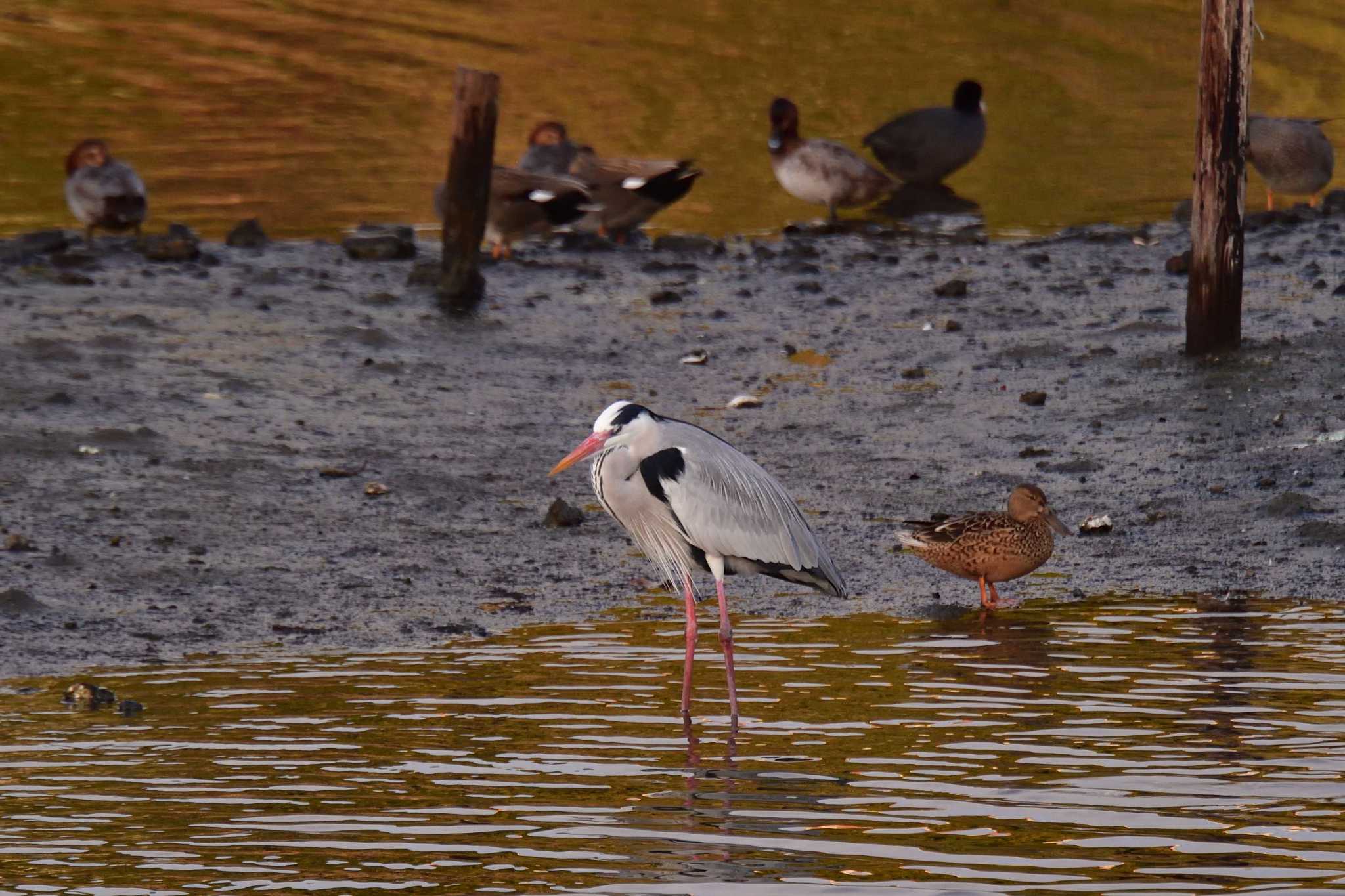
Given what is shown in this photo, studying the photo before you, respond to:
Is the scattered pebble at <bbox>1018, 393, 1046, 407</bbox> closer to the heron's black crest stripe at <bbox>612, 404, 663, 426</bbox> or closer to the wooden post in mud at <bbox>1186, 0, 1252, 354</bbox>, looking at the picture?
the wooden post in mud at <bbox>1186, 0, 1252, 354</bbox>

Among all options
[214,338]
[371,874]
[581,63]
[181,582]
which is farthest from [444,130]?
[371,874]

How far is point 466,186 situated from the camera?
16.5 m

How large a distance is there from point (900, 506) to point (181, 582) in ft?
13.5

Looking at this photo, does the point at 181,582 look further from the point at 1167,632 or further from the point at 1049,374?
the point at 1049,374

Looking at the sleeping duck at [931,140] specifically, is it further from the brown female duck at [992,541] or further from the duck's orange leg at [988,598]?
the duck's orange leg at [988,598]

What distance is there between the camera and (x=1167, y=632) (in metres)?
8.74

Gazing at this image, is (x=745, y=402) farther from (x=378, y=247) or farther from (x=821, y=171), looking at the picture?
(x=821, y=171)

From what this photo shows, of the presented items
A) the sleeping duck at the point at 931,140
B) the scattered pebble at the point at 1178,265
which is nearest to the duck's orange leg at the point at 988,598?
the scattered pebble at the point at 1178,265

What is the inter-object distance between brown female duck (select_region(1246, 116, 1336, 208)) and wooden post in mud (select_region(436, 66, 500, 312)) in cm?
782

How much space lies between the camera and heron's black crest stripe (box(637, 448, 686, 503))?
8531 mm

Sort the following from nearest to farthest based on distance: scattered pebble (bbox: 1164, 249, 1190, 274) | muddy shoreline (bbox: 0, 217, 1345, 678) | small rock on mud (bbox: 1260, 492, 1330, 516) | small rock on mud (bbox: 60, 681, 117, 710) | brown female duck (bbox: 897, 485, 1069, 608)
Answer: small rock on mud (bbox: 60, 681, 117, 710) < brown female duck (bbox: 897, 485, 1069, 608) < muddy shoreline (bbox: 0, 217, 1345, 678) < small rock on mud (bbox: 1260, 492, 1330, 516) < scattered pebble (bbox: 1164, 249, 1190, 274)

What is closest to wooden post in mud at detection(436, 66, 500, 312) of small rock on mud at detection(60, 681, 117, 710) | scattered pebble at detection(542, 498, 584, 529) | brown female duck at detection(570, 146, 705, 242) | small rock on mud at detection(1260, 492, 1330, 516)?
brown female duck at detection(570, 146, 705, 242)

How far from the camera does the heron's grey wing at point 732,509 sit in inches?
338

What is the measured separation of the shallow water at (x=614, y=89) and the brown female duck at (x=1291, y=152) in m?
2.12
